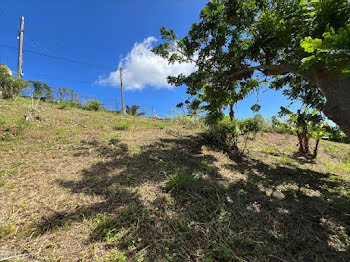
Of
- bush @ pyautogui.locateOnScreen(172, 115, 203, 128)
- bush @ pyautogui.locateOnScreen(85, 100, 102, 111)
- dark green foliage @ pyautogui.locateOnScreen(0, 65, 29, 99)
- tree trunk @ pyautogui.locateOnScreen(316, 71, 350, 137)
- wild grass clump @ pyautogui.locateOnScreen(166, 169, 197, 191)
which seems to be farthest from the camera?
bush @ pyautogui.locateOnScreen(85, 100, 102, 111)

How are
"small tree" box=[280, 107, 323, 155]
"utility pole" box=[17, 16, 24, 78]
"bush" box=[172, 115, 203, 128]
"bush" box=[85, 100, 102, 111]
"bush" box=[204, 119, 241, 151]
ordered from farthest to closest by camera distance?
"utility pole" box=[17, 16, 24, 78] < "bush" box=[85, 100, 102, 111] < "bush" box=[172, 115, 203, 128] < "small tree" box=[280, 107, 323, 155] < "bush" box=[204, 119, 241, 151]

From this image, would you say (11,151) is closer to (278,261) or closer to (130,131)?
(130,131)

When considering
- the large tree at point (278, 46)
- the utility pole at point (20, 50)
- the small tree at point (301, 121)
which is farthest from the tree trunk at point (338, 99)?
the utility pole at point (20, 50)

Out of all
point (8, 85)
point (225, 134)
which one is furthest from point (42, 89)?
Answer: point (225, 134)

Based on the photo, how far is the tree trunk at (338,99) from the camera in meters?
2.40

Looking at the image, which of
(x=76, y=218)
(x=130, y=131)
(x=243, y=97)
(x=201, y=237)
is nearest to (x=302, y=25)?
(x=243, y=97)

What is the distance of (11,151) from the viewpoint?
141 inches

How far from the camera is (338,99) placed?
2.48m

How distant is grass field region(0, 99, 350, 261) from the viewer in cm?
174

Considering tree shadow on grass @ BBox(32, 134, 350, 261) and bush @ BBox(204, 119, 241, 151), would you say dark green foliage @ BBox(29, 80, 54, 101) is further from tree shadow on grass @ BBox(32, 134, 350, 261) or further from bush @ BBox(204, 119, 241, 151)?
bush @ BBox(204, 119, 241, 151)

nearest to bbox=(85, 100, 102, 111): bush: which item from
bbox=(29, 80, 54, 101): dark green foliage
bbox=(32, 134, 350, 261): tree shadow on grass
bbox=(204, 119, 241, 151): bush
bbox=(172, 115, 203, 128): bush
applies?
bbox=(29, 80, 54, 101): dark green foliage

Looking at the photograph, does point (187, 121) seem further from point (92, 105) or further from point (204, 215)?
point (92, 105)

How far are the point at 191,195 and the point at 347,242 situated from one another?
7.33 feet

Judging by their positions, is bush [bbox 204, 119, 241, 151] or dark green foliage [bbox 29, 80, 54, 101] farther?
dark green foliage [bbox 29, 80, 54, 101]
